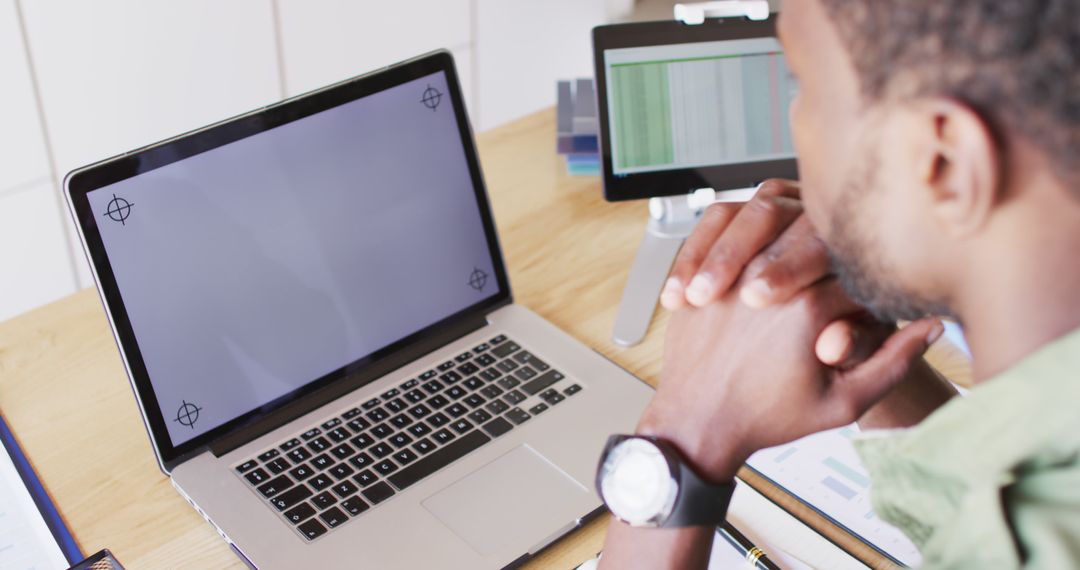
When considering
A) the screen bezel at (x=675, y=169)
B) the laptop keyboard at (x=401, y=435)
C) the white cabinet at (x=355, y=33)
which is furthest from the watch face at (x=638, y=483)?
the white cabinet at (x=355, y=33)

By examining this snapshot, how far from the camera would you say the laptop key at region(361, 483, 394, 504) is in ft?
3.09

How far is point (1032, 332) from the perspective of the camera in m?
0.61

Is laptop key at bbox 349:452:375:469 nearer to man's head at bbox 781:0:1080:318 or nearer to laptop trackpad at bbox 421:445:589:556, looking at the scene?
laptop trackpad at bbox 421:445:589:556

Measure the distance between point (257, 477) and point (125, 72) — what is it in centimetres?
163

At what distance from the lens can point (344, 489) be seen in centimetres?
95

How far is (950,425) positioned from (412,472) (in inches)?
19.9

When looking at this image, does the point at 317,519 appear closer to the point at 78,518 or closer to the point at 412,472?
the point at 412,472

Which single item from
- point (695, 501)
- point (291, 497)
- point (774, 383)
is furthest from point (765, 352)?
point (291, 497)

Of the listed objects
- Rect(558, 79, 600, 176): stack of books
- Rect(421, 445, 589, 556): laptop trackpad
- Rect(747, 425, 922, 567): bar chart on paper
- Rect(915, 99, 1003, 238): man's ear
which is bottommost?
Rect(747, 425, 922, 567): bar chart on paper

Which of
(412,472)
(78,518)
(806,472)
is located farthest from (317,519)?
(806,472)

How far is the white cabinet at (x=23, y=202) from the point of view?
2154 millimetres

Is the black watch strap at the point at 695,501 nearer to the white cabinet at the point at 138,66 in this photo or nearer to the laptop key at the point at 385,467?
the laptop key at the point at 385,467

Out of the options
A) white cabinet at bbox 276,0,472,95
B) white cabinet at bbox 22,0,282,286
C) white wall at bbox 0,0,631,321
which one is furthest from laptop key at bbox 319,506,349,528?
white cabinet at bbox 276,0,472,95

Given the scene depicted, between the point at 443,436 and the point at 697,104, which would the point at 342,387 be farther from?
the point at 697,104
